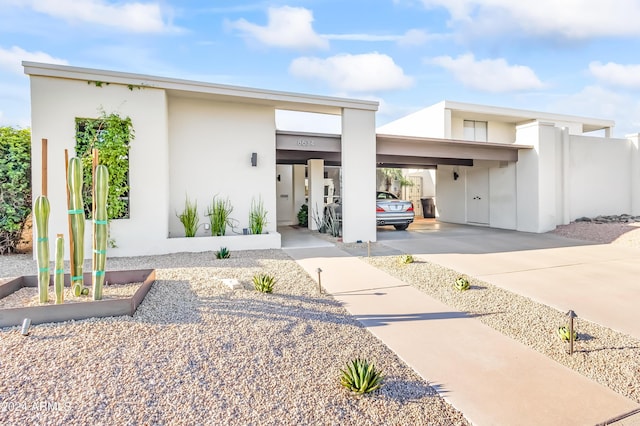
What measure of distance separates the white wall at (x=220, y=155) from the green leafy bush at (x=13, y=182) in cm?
275

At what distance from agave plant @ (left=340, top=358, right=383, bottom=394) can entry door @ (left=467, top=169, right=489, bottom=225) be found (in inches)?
493

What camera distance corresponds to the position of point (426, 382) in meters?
2.55

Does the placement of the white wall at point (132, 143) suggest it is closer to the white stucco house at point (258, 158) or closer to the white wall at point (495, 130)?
the white stucco house at point (258, 158)

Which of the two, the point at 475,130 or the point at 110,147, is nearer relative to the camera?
the point at 110,147

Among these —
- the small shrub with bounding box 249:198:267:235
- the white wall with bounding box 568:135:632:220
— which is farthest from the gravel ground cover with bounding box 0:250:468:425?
the white wall with bounding box 568:135:632:220

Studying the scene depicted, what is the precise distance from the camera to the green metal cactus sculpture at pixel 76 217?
380 cm

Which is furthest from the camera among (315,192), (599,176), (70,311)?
(599,176)

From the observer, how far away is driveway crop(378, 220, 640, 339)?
4219 mm

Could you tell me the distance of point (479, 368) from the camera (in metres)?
2.75

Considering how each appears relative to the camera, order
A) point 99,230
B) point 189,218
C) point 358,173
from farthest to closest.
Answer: point 358,173
point 189,218
point 99,230

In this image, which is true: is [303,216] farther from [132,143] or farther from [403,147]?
[132,143]

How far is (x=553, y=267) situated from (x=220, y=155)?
7.48 meters

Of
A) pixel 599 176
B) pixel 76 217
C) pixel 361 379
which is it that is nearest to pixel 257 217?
pixel 76 217

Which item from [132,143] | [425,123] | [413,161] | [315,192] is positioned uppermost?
[425,123]
